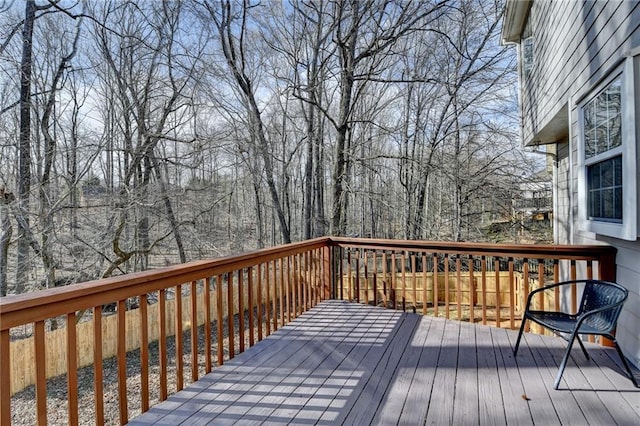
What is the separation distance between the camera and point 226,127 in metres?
9.52

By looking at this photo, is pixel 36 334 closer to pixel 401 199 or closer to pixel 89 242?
pixel 89 242

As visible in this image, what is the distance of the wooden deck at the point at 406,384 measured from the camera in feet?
7.18

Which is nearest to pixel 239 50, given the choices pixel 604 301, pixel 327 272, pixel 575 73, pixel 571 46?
pixel 327 272

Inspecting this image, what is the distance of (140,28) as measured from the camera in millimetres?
8594

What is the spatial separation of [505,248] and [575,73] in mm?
1965

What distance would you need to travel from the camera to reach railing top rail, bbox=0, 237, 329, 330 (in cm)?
166

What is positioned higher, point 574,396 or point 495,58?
point 495,58

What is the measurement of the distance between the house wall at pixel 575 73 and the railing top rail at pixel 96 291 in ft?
10.3

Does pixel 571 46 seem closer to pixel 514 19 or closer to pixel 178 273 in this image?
pixel 514 19

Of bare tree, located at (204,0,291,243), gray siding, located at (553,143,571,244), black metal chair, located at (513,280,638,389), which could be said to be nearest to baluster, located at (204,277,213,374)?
black metal chair, located at (513,280,638,389)

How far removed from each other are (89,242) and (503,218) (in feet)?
35.4

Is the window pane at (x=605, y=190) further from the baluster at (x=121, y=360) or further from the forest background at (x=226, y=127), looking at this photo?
the forest background at (x=226, y=127)

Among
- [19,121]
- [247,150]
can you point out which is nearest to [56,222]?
[19,121]

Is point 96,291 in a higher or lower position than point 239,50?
lower
